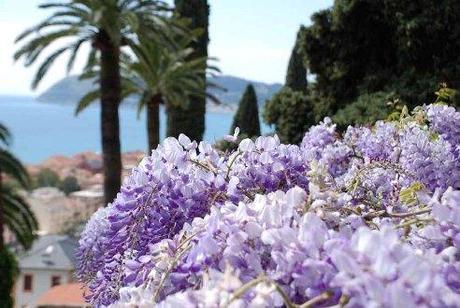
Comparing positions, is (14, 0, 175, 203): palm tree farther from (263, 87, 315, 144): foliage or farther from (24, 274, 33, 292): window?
(24, 274, 33, 292): window

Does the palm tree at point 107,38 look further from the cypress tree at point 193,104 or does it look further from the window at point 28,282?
the window at point 28,282

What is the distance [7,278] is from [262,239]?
2011cm

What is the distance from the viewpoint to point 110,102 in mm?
17250

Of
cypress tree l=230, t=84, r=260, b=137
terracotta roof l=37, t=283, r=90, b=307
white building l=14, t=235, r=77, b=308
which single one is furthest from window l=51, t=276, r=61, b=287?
cypress tree l=230, t=84, r=260, b=137

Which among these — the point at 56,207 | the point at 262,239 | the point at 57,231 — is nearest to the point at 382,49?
the point at 262,239

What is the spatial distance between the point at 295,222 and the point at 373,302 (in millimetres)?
430

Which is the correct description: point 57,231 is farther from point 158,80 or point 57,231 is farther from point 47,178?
point 158,80

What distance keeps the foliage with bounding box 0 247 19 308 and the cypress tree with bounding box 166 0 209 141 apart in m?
6.00

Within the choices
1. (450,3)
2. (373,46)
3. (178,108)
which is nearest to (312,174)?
(450,3)

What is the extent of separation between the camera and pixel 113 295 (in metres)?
2.25

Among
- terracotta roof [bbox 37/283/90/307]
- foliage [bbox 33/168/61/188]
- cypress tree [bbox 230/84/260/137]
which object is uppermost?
cypress tree [bbox 230/84/260/137]

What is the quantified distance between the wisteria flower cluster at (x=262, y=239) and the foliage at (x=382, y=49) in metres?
13.3

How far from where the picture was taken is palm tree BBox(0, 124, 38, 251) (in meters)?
22.6

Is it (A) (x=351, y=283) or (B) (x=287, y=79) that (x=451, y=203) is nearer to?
(A) (x=351, y=283)
